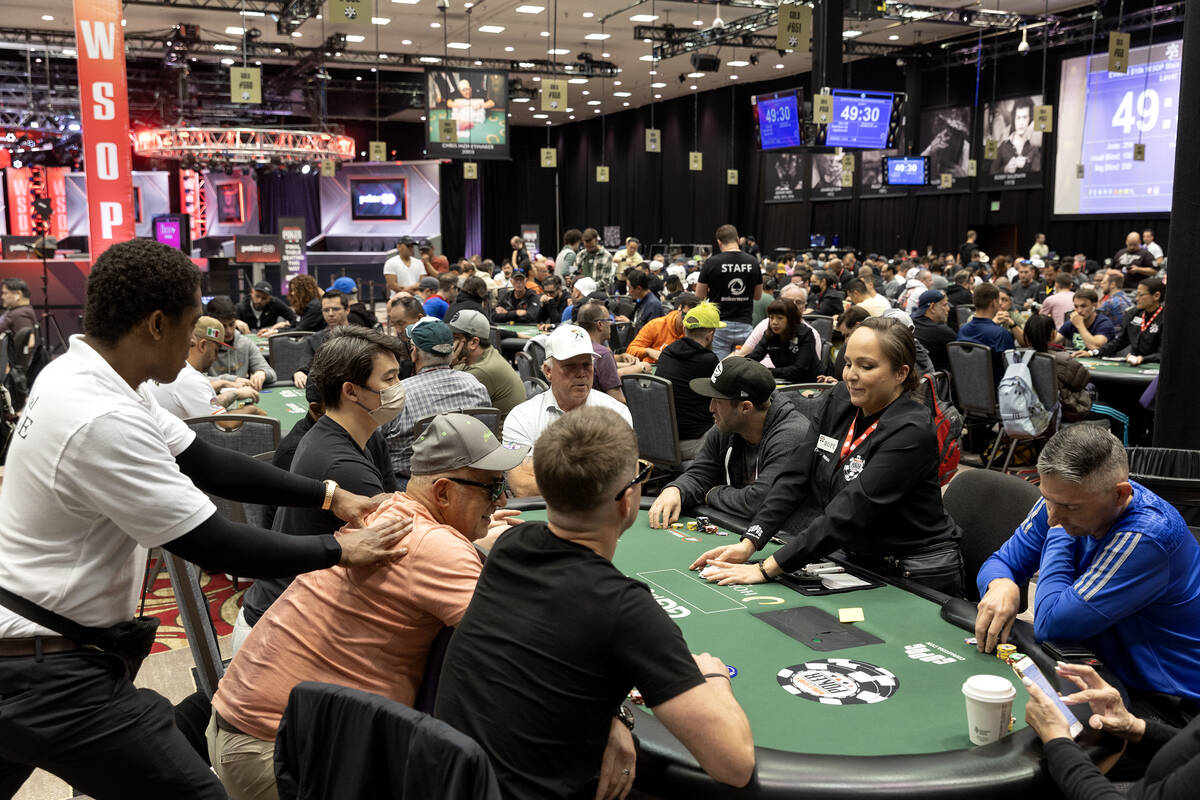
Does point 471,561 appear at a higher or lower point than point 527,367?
higher

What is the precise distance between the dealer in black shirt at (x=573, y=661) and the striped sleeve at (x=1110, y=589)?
0.99 metres

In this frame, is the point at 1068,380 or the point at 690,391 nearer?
the point at 690,391

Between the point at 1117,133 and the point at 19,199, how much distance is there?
2514 cm

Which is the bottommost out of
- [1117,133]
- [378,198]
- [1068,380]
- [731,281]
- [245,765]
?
[245,765]

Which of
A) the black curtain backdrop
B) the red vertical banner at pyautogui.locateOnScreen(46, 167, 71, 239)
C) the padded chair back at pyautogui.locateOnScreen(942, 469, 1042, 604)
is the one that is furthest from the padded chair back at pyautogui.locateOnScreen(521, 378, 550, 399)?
the red vertical banner at pyautogui.locateOnScreen(46, 167, 71, 239)

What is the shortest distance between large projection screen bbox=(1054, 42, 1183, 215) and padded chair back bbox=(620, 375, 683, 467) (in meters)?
11.9

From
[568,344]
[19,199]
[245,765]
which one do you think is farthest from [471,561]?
[19,199]

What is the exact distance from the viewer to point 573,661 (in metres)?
1.56

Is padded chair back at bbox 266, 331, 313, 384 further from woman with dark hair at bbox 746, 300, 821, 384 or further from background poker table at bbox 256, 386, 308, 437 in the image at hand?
woman with dark hair at bbox 746, 300, 821, 384

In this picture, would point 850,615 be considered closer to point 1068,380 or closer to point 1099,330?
point 1068,380

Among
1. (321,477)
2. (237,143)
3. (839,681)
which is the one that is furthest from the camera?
(237,143)

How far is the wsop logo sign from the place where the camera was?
2.20m

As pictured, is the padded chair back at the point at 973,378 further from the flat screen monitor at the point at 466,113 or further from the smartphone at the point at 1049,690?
the flat screen monitor at the point at 466,113

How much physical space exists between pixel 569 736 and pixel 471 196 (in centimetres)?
3094
